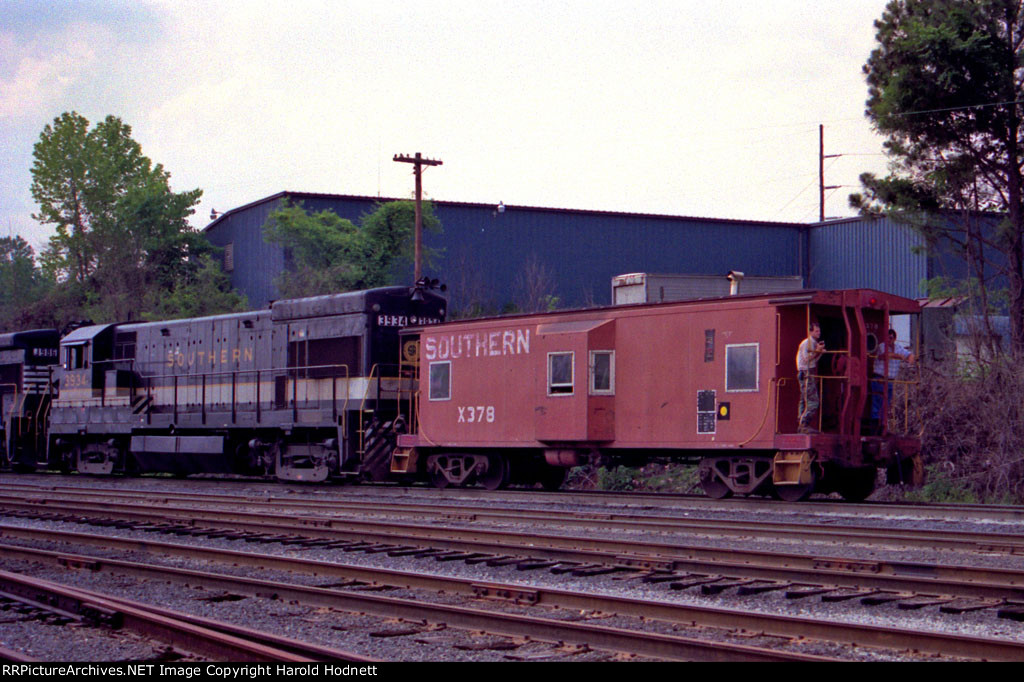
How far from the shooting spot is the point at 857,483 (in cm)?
1480

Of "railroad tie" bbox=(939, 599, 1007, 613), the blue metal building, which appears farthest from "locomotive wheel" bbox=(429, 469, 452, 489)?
the blue metal building

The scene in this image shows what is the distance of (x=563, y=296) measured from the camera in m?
42.2

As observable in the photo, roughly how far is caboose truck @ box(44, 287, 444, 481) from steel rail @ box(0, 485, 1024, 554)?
3208 mm

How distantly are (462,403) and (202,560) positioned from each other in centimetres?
760

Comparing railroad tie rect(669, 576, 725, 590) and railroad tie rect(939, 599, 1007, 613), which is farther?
railroad tie rect(669, 576, 725, 590)

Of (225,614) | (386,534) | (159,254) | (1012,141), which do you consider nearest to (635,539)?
(386,534)

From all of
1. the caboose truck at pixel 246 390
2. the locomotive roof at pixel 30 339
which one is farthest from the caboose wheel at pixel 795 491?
the locomotive roof at pixel 30 339

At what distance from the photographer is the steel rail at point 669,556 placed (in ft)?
24.3

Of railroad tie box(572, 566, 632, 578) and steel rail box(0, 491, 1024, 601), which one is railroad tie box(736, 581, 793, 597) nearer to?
steel rail box(0, 491, 1024, 601)

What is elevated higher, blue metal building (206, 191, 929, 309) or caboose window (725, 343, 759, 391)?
blue metal building (206, 191, 929, 309)

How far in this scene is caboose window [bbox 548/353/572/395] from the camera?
50.6 ft

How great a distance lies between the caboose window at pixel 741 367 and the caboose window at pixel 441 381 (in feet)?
17.0

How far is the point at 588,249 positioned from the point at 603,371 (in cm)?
2857

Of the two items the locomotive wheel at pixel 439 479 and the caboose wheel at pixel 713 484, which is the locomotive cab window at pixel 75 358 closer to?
the locomotive wheel at pixel 439 479
